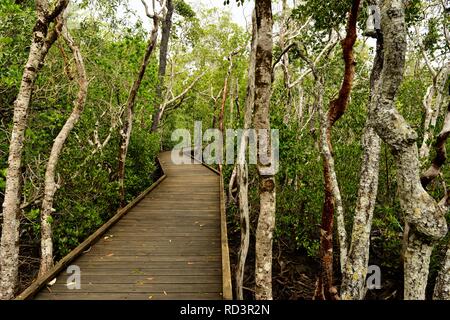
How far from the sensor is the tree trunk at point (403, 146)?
2820 mm

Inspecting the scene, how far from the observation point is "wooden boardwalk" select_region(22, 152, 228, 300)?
12.9ft

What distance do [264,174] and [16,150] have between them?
3590 millimetres

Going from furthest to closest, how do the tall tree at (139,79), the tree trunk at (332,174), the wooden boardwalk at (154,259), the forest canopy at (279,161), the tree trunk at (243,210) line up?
1. the tall tree at (139,79)
2. the tree trunk at (243,210)
3. the tree trunk at (332,174)
4. the wooden boardwalk at (154,259)
5. the forest canopy at (279,161)

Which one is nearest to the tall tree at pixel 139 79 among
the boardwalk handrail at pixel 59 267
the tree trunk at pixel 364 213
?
the boardwalk handrail at pixel 59 267

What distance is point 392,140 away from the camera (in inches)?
114

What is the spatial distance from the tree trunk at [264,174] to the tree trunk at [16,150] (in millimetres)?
2994

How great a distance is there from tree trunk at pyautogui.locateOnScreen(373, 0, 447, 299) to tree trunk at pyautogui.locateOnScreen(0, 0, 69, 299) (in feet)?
14.5

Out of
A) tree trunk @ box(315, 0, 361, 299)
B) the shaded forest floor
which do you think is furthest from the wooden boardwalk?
the shaded forest floor

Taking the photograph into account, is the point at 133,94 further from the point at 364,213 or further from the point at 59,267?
the point at 364,213

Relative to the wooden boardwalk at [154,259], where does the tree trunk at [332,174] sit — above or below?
above

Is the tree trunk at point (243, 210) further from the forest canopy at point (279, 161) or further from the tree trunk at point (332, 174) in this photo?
the tree trunk at point (332, 174)

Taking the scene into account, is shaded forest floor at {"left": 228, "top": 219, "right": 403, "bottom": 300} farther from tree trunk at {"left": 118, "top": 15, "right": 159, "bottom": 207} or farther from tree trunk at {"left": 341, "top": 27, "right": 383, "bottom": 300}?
tree trunk at {"left": 118, "top": 15, "right": 159, "bottom": 207}

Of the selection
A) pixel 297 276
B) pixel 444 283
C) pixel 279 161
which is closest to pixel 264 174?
pixel 444 283

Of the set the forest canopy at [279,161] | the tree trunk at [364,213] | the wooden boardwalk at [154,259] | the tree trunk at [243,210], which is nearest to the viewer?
the forest canopy at [279,161]
